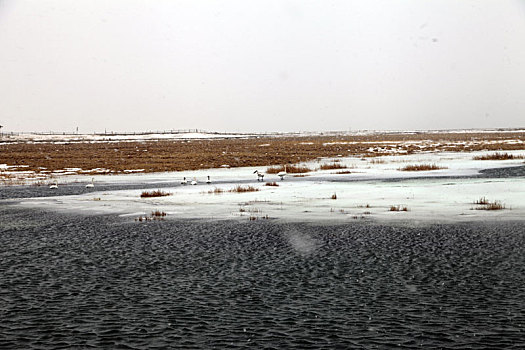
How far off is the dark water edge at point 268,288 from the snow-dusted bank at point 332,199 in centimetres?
313

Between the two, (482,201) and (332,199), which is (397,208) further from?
(332,199)

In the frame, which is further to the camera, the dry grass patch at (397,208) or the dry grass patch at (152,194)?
the dry grass patch at (152,194)

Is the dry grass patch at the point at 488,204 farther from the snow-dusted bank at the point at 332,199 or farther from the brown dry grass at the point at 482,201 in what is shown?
the snow-dusted bank at the point at 332,199

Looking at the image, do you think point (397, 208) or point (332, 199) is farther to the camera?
point (332, 199)

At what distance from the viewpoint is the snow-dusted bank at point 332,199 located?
880 inches

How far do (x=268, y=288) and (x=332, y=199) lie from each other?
1606 cm

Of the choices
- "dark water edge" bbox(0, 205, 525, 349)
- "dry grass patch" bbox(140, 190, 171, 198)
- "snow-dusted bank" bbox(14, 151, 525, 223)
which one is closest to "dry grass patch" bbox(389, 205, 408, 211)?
"snow-dusted bank" bbox(14, 151, 525, 223)

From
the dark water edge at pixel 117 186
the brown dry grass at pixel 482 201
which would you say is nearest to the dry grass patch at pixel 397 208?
the brown dry grass at pixel 482 201

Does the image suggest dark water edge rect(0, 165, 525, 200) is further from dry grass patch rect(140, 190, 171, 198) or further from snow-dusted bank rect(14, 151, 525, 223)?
dry grass patch rect(140, 190, 171, 198)

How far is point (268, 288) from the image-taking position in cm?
1144

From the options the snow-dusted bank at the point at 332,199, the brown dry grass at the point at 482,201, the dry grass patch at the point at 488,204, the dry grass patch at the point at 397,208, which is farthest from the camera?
the brown dry grass at the point at 482,201

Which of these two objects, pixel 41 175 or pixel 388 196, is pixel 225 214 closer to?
pixel 388 196

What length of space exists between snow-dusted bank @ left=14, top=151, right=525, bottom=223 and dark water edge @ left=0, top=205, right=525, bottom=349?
3.13 m

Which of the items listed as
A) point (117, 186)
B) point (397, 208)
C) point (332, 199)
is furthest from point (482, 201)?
point (117, 186)
